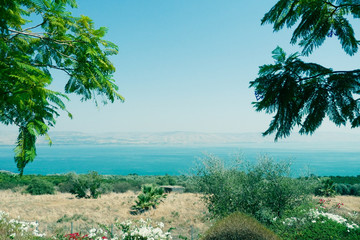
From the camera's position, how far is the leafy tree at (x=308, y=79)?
279 centimetres

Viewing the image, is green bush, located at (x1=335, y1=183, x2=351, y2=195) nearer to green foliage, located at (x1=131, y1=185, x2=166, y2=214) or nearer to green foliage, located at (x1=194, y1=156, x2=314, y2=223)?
green foliage, located at (x1=194, y1=156, x2=314, y2=223)

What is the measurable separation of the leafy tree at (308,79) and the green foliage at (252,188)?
33.6 feet

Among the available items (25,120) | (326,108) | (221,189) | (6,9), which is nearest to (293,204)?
(221,189)

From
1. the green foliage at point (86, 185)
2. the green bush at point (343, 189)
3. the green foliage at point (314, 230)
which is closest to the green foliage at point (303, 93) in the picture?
the green foliage at point (314, 230)

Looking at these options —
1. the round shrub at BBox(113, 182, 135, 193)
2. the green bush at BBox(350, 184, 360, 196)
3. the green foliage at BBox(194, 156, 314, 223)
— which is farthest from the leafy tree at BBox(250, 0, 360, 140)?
the green bush at BBox(350, 184, 360, 196)

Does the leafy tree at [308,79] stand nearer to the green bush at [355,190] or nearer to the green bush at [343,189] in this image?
the green bush at [343,189]

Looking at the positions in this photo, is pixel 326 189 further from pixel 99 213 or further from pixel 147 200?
pixel 99 213

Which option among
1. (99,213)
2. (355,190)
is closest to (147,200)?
(99,213)

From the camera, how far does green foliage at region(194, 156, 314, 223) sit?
41.8 feet

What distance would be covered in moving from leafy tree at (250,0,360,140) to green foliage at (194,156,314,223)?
404 inches

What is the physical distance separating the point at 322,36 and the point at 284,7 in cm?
57

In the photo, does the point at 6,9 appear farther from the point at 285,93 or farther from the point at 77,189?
the point at 77,189

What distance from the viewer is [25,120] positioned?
4.55 metres

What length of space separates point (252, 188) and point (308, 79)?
10.9m
